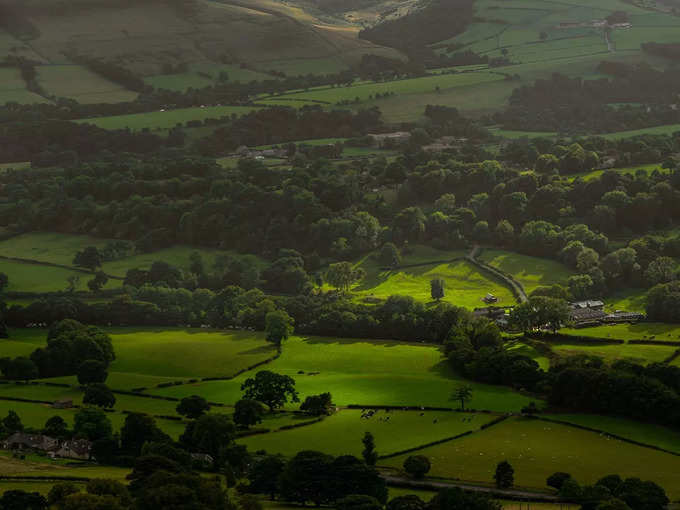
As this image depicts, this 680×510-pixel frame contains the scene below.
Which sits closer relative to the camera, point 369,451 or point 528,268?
point 369,451

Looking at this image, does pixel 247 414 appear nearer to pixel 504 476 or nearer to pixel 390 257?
pixel 504 476

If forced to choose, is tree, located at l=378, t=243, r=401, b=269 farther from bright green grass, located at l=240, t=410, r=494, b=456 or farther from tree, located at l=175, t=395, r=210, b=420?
tree, located at l=175, t=395, r=210, b=420

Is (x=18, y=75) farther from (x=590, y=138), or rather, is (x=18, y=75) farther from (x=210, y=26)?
(x=590, y=138)

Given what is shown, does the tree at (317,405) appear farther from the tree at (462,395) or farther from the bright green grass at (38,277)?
the bright green grass at (38,277)

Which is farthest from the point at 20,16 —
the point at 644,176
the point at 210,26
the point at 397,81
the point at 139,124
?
the point at 644,176

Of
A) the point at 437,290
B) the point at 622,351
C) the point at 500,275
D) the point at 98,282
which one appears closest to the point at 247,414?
the point at 622,351

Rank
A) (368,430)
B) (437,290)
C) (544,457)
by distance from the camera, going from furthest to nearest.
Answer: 1. (437,290)
2. (368,430)
3. (544,457)
